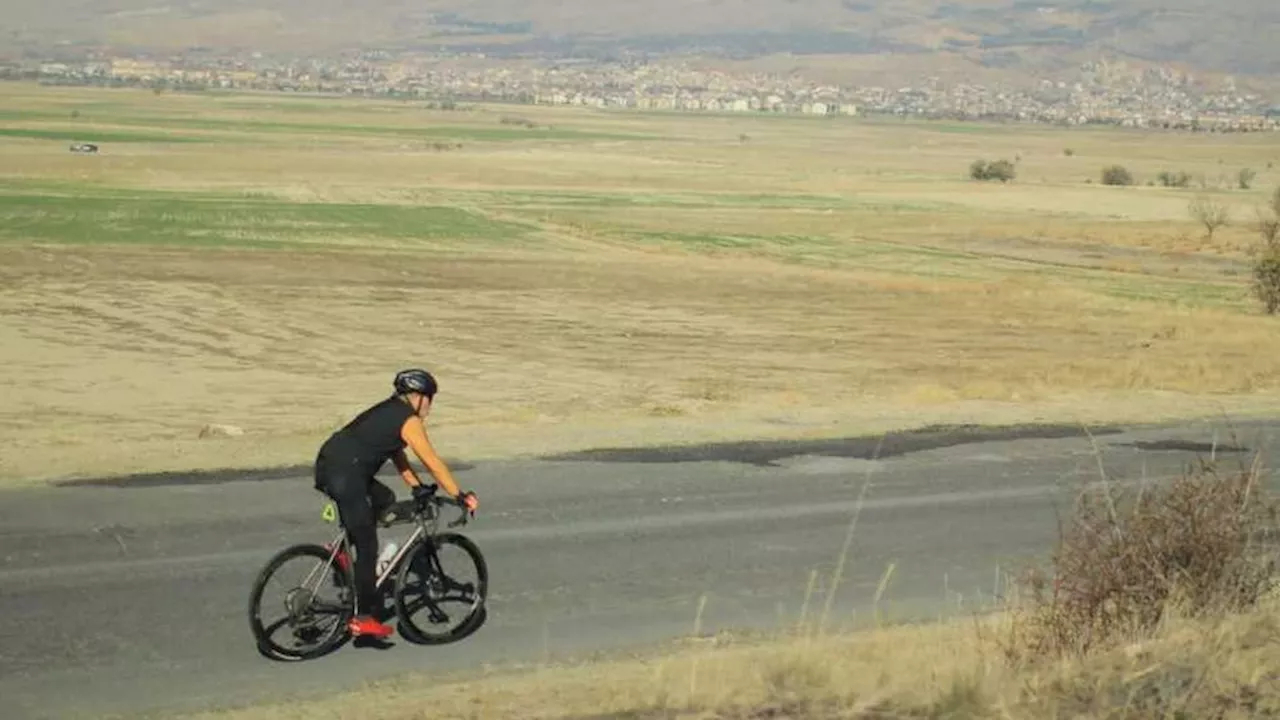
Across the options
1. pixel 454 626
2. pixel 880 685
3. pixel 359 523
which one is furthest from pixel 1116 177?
pixel 880 685

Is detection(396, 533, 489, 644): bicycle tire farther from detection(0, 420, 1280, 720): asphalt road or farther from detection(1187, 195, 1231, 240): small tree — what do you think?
detection(1187, 195, 1231, 240): small tree

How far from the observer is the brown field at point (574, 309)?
2400cm

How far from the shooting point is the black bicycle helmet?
11.0 m

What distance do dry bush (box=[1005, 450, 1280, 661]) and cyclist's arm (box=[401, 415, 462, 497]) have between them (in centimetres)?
322

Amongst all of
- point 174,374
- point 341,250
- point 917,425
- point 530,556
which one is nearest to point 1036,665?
point 530,556

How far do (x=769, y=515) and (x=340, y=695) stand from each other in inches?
230

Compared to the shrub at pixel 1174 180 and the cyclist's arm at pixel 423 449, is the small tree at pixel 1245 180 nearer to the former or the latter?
the shrub at pixel 1174 180

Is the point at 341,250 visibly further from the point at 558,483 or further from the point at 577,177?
the point at 577,177

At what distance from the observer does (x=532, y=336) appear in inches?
1490

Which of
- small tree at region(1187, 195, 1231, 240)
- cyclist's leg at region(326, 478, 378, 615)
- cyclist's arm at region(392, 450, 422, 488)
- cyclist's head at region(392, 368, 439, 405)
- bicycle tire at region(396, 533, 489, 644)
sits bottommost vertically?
small tree at region(1187, 195, 1231, 240)

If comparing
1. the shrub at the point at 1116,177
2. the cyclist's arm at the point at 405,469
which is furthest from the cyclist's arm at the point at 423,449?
the shrub at the point at 1116,177

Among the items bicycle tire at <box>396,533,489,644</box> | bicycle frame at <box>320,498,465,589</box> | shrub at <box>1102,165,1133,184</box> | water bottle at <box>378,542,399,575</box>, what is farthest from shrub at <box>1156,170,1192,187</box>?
water bottle at <box>378,542,399,575</box>

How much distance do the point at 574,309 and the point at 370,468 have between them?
106ft

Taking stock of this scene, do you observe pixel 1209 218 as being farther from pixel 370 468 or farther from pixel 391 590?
pixel 370 468
